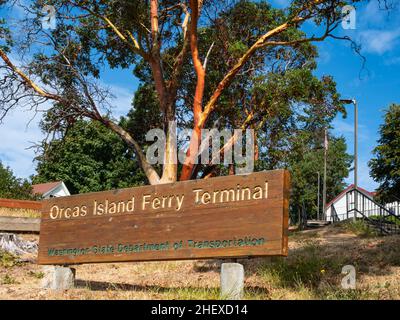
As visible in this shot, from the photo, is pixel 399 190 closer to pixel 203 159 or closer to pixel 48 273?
pixel 203 159

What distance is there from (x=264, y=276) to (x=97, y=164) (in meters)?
41.0

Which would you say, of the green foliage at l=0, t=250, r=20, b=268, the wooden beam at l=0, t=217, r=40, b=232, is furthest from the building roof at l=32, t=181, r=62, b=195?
the green foliage at l=0, t=250, r=20, b=268

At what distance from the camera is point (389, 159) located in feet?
134

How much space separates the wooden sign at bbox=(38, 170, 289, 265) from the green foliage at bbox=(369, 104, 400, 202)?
33.9 m

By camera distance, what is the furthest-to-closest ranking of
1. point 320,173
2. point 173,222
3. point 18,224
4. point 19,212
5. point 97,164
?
point 320,173 → point 97,164 → point 19,212 → point 18,224 → point 173,222

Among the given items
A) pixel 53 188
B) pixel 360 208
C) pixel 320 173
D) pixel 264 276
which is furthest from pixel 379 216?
pixel 320 173

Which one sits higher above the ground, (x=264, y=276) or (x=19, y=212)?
(x=19, y=212)

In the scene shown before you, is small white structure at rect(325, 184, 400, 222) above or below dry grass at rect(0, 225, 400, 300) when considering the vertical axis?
above

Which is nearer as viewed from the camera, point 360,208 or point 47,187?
point 360,208

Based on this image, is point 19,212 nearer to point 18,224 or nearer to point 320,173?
point 18,224

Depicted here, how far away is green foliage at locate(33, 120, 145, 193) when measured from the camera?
4916cm

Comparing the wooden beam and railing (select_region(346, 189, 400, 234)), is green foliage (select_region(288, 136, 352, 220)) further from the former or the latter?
the wooden beam

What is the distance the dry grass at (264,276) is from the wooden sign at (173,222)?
24.4 inches
